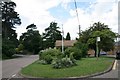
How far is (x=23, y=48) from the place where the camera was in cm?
9450

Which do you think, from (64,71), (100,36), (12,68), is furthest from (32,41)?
(64,71)

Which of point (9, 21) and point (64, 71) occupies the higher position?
point (9, 21)

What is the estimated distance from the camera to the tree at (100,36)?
41.6 meters

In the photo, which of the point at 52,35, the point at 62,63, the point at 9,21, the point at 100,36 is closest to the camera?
the point at 62,63

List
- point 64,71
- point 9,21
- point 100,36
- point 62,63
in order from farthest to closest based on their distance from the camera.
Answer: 1. point 9,21
2. point 100,36
3. point 62,63
4. point 64,71

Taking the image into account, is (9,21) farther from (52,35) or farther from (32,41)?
(52,35)

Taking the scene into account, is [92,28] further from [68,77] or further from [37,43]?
[37,43]

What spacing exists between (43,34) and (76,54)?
277 ft

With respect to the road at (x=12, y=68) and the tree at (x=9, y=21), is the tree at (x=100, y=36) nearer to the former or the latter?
the road at (x=12, y=68)

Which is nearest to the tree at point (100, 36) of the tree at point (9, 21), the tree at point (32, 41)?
the tree at point (9, 21)

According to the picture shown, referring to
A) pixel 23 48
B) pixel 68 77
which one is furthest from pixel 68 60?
pixel 23 48

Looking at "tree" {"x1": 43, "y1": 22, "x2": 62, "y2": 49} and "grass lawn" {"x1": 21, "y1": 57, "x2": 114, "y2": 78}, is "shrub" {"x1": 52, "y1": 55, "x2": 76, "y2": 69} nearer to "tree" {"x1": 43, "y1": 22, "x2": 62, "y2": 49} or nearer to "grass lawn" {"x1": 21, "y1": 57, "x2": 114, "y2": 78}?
"grass lawn" {"x1": 21, "y1": 57, "x2": 114, "y2": 78}

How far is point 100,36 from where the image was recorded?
136ft

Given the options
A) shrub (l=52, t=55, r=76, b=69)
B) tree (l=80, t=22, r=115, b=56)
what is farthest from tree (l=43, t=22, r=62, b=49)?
shrub (l=52, t=55, r=76, b=69)
